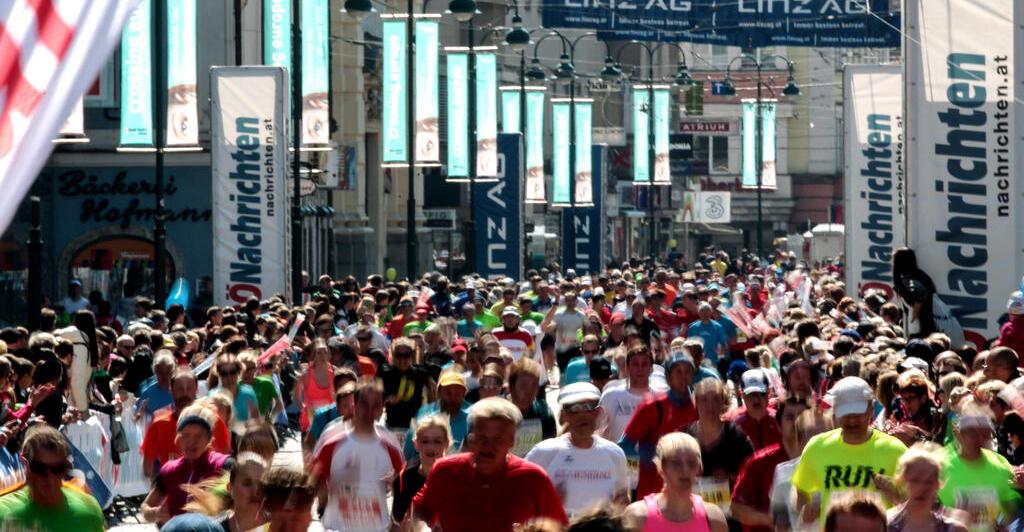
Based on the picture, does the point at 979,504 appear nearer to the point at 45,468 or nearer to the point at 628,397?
the point at 45,468

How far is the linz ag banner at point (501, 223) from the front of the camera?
42.8 metres

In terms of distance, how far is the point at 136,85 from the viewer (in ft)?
99.3

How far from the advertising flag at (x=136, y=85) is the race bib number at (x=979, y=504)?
74.8 feet

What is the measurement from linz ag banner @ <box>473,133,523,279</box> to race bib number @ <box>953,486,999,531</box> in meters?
34.1

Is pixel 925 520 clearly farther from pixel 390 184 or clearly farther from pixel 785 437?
pixel 390 184

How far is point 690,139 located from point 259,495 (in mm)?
78200

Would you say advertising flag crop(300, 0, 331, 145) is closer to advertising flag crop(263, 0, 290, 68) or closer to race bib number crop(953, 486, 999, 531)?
advertising flag crop(263, 0, 290, 68)

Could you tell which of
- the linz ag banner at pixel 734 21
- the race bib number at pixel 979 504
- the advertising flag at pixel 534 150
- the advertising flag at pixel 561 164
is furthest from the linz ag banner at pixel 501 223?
the race bib number at pixel 979 504

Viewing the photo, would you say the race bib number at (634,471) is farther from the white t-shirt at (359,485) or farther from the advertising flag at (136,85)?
the advertising flag at (136,85)

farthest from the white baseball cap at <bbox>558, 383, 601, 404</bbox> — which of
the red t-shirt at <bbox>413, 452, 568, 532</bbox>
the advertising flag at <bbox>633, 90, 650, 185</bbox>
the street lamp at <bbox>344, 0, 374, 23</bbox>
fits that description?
the advertising flag at <bbox>633, 90, 650, 185</bbox>

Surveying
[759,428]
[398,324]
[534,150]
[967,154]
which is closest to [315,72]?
[398,324]

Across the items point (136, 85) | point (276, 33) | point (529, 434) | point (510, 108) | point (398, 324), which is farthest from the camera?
point (510, 108)

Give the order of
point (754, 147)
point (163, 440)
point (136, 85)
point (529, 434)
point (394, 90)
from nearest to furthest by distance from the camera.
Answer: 1. point (163, 440)
2. point (529, 434)
3. point (136, 85)
4. point (394, 90)
5. point (754, 147)

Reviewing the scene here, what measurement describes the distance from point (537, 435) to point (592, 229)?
40.8 meters
